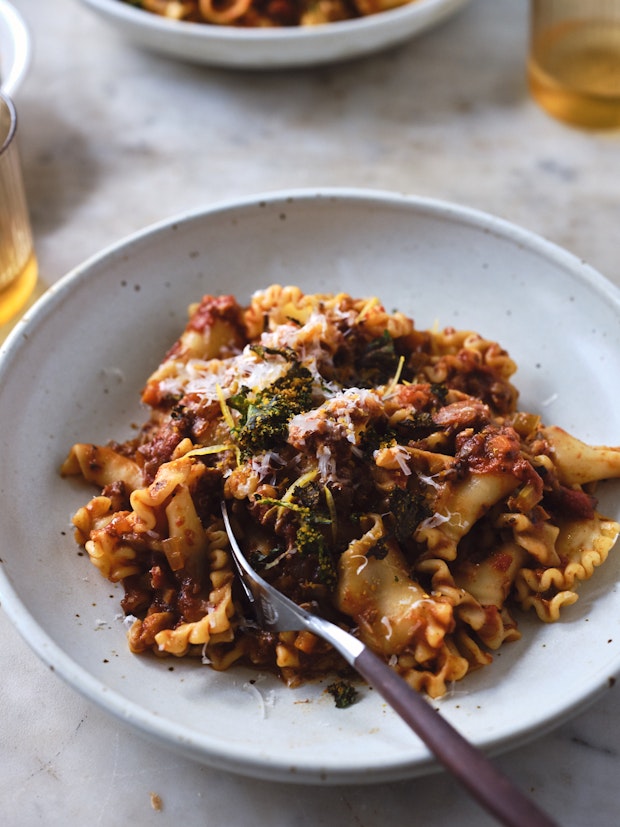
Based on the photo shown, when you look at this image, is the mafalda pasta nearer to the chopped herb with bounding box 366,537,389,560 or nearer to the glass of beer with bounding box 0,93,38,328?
the chopped herb with bounding box 366,537,389,560

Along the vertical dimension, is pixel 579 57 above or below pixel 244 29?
below

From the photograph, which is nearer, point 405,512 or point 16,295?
point 405,512

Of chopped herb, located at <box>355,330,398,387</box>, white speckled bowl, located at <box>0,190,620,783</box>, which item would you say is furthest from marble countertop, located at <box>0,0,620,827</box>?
chopped herb, located at <box>355,330,398,387</box>

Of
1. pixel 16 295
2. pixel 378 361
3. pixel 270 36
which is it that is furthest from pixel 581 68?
pixel 16 295

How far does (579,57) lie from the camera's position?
478 centimetres

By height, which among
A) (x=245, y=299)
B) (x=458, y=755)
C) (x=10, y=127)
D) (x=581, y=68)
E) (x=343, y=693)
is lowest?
(x=343, y=693)

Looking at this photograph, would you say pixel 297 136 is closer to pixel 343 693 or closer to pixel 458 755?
pixel 343 693

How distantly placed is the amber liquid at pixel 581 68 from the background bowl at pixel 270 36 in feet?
1.89

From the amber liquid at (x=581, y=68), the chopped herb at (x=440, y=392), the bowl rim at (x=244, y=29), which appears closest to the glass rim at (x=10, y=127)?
the bowl rim at (x=244, y=29)

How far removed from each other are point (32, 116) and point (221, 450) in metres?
2.99

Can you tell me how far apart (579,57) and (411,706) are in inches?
152

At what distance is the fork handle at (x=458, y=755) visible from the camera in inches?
68.5

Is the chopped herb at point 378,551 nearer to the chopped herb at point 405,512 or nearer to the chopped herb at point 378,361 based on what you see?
the chopped herb at point 405,512

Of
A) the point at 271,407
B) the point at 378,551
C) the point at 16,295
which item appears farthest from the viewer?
the point at 16,295
